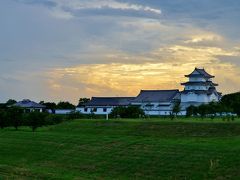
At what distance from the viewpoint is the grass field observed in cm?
2770

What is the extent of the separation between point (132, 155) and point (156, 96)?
80.6 meters

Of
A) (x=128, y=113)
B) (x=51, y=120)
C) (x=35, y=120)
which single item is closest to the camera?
(x=35, y=120)

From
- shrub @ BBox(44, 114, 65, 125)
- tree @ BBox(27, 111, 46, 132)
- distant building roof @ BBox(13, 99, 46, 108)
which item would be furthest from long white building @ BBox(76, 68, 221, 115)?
tree @ BBox(27, 111, 46, 132)

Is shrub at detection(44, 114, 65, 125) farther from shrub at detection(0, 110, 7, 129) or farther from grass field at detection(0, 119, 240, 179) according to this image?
grass field at detection(0, 119, 240, 179)

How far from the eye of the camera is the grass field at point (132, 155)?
27.7 m

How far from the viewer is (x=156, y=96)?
113 m

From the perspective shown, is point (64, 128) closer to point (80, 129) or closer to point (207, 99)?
point (80, 129)

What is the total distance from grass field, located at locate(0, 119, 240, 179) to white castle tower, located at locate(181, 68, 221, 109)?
185 feet

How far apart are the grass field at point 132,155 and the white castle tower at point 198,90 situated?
2218 inches

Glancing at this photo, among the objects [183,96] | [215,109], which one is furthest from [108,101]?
[215,109]

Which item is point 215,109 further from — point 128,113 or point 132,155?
point 132,155

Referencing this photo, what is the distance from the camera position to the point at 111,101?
123m

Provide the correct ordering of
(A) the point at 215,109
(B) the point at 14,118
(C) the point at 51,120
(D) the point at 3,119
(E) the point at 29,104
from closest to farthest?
(B) the point at 14,118 < (D) the point at 3,119 < (C) the point at 51,120 < (A) the point at 215,109 < (E) the point at 29,104

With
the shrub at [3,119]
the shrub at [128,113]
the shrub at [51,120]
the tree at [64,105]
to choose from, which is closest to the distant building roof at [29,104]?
the tree at [64,105]
